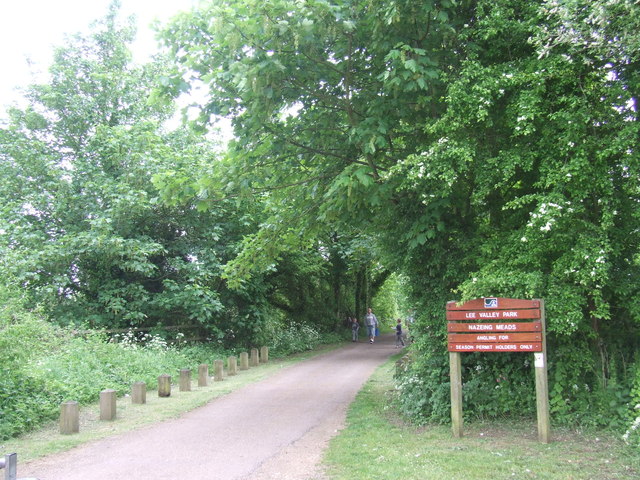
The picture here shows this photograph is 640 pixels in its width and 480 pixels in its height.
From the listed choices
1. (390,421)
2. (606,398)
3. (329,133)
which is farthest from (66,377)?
(606,398)

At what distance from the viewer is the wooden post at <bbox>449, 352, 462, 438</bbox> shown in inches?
278

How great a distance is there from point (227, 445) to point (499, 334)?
4118 mm

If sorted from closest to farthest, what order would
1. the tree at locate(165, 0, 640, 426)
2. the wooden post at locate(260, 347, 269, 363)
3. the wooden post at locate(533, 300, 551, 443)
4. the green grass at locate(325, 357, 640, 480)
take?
the green grass at locate(325, 357, 640, 480) → the tree at locate(165, 0, 640, 426) → the wooden post at locate(533, 300, 551, 443) → the wooden post at locate(260, 347, 269, 363)

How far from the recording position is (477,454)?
6.11 m

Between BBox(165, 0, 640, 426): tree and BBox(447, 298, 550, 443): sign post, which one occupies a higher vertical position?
BBox(165, 0, 640, 426): tree

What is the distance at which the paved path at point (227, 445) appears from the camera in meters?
6.00

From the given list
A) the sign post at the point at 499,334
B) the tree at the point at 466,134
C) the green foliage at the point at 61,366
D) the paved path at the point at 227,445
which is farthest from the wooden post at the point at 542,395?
the green foliage at the point at 61,366

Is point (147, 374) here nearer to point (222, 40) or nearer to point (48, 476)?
point (48, 476)

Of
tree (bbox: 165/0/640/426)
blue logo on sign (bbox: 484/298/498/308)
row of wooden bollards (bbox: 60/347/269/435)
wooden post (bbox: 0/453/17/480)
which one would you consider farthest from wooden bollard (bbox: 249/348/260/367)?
wooden post (bbox: 0/453/17/480)

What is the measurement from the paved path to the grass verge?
28cm

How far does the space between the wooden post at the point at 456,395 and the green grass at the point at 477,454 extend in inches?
6.0

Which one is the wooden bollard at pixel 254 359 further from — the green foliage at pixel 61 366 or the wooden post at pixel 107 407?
the wooden post at pixel 107 407

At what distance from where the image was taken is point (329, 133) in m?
8.55

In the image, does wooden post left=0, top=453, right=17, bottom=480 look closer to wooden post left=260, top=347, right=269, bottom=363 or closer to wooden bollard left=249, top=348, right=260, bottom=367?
wooden bollard left=249, top=348, right=260, bottom=367
